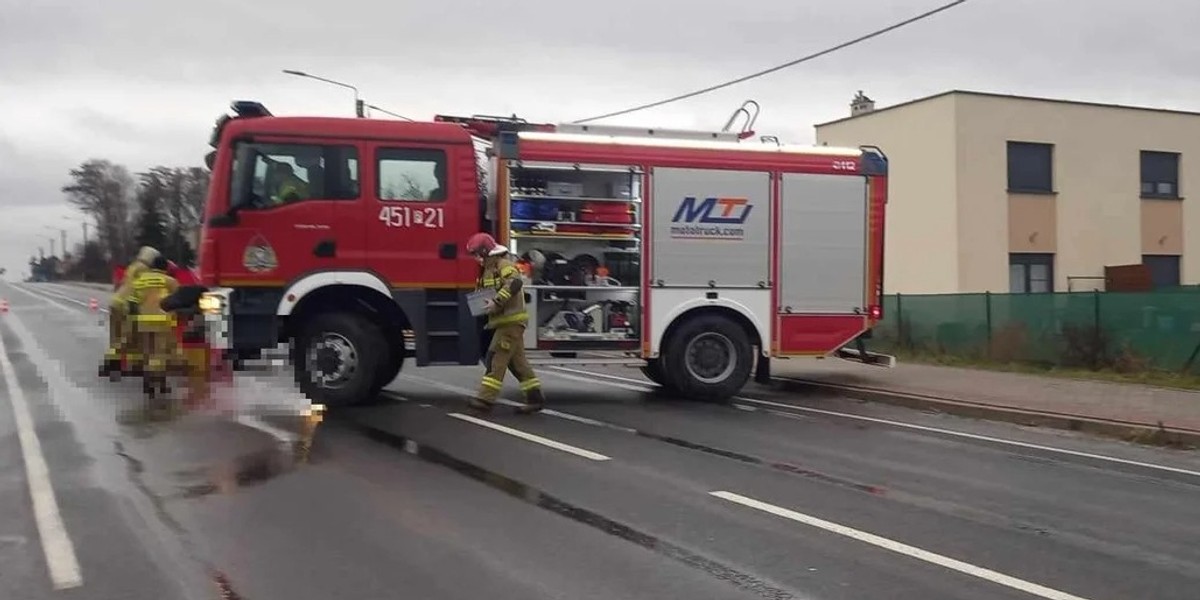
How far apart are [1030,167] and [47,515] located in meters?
25.1

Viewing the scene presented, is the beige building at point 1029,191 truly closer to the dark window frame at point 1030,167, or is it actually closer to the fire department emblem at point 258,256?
the dark window frame at point 1030,167

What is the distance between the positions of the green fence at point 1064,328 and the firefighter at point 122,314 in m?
12.7

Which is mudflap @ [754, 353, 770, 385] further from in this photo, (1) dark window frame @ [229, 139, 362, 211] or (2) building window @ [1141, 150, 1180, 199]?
(2) building window @ [1141, 150, 1180, 199]

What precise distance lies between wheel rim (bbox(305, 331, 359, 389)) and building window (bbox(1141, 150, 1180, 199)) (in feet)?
76.8

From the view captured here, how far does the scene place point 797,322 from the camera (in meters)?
13.8

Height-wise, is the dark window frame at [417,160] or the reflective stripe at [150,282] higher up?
the dark window frame at [417,160]

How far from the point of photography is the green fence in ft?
53.4

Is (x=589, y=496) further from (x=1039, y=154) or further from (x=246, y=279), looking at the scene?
(x=1039, y=154)

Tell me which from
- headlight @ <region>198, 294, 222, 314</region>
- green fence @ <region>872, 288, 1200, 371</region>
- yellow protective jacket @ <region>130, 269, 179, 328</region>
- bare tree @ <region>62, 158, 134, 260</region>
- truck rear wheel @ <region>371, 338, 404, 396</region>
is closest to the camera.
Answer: headlight @ <region>198, 294, 222, 314</region>

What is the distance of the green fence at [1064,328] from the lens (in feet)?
53.4

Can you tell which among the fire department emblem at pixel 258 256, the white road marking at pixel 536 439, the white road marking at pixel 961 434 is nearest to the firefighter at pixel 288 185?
the fire department emblem at pixel 258 256

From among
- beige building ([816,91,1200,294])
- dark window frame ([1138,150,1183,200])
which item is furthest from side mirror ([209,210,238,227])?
dark window frame ([1138,150,1183,200])

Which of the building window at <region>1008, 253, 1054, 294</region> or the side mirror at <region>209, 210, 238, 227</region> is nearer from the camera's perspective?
the side mirror at <region>209, 210, 238, 227</region>

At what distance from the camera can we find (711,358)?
44.6 ft
